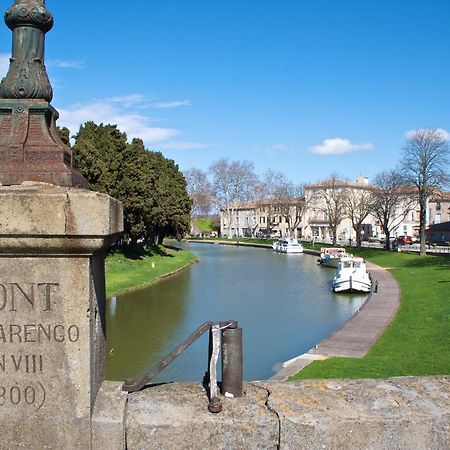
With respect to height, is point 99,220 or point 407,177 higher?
point 407,177

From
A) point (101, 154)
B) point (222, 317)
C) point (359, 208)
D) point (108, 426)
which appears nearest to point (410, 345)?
point (222, 317)

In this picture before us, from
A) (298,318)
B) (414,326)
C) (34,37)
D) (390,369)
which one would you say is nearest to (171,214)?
(298,318)

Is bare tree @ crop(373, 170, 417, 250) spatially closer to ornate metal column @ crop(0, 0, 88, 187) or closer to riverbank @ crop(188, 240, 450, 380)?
riverbank @ crop(188, 240, 450, 380)

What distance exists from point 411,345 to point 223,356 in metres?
13.5

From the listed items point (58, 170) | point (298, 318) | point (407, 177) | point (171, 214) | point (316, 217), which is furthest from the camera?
point (316, 217)

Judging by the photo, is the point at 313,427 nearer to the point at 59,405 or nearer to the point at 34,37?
the point at 59,405

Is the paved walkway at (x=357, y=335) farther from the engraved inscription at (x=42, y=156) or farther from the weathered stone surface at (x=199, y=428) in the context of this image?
the engraved inscription at (x=42, y=156)

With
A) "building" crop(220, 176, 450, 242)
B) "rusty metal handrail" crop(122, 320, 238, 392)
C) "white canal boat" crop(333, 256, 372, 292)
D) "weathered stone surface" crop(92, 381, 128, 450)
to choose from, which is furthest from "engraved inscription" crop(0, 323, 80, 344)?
"building" crop(220, 176, 450, 242)

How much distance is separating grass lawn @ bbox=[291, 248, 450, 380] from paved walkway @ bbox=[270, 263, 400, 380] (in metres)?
0.29

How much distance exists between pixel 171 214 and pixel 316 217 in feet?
184

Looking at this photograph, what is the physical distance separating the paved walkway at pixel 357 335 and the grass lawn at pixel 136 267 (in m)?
12.9

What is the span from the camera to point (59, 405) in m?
2.72

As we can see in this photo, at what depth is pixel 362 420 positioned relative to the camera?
9.00ft

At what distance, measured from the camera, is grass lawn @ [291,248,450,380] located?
40.7 feet
